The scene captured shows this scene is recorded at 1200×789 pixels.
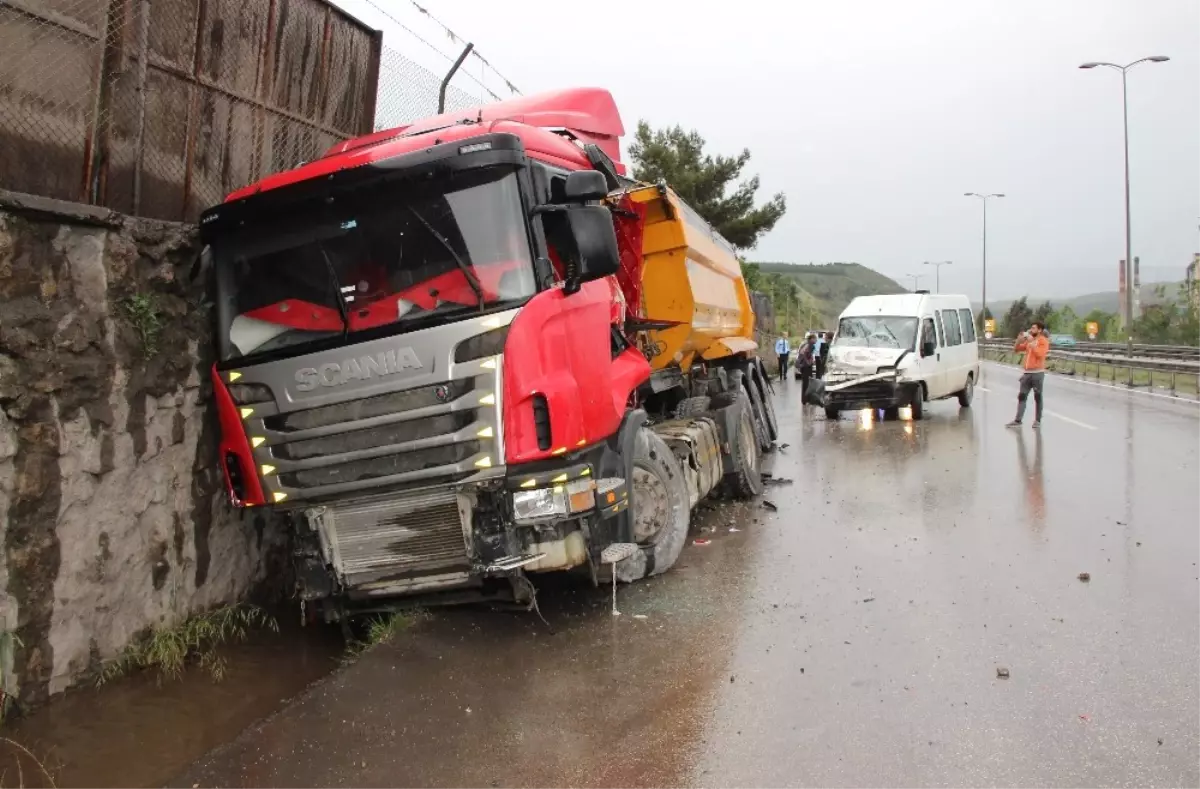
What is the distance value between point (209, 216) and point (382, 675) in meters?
2.85

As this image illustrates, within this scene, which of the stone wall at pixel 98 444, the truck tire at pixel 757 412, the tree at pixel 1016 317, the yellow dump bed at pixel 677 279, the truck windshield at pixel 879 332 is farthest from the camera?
the tree at pixel 1016 317

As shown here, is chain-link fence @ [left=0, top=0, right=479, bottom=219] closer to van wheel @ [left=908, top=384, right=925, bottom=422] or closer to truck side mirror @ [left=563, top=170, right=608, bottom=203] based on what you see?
truck side mirror @ [left=563, top=170, right=608, bottom=203]

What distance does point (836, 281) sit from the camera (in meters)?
168

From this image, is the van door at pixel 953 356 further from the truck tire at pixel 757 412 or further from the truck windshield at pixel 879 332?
the truck tire at pixel 757 412

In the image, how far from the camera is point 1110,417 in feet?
54.6

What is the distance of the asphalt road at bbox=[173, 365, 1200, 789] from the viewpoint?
12.6 feet

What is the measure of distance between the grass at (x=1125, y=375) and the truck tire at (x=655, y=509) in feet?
62.0

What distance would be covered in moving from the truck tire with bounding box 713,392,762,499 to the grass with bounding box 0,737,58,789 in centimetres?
680

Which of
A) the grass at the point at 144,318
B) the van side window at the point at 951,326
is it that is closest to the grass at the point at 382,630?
the grass at the point at 144,318

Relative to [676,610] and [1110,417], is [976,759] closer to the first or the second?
[676,610]

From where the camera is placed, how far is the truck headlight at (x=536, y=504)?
503 cm

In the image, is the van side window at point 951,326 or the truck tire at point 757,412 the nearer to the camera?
the truck tire at point 757,412

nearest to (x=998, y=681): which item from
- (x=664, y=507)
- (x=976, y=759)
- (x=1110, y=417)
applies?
(x=976, y=759)

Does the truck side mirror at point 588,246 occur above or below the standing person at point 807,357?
above
